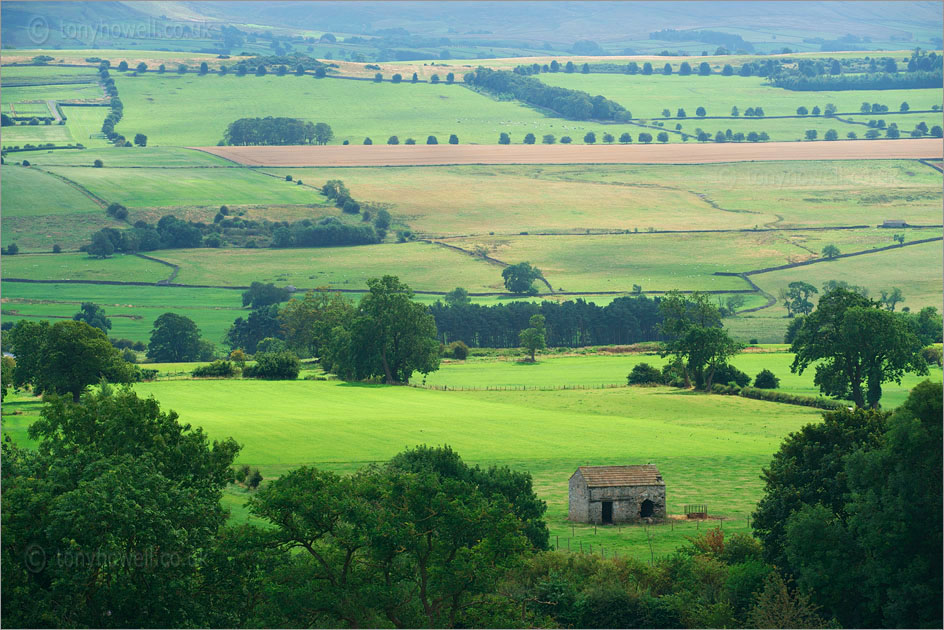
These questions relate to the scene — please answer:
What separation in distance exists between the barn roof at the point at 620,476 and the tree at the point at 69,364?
3428 cm

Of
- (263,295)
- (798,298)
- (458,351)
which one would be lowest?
(458,351)

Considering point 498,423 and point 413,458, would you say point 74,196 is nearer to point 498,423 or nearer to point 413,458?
point 498,423

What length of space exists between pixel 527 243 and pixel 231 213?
2062 inches

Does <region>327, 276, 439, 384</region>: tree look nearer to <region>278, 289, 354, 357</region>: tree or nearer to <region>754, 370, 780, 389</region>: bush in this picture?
<region>278, 289, 354, 357</region>: tree

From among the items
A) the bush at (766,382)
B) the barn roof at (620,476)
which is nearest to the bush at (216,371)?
the bush at (766,382)

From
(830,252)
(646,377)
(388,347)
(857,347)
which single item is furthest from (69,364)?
(830,252)

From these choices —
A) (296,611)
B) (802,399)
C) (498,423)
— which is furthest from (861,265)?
(296,611)

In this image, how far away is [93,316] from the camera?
130 meters

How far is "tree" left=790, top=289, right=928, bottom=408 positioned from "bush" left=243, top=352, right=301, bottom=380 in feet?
137

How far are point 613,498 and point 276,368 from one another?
1950 inches

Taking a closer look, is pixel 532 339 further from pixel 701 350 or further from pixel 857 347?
pixel 857 347

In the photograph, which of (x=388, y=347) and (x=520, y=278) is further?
(x=520, y=278)

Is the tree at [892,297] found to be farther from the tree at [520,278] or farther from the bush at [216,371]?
the bush at [216,371]

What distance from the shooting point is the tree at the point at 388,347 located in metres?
95.6
